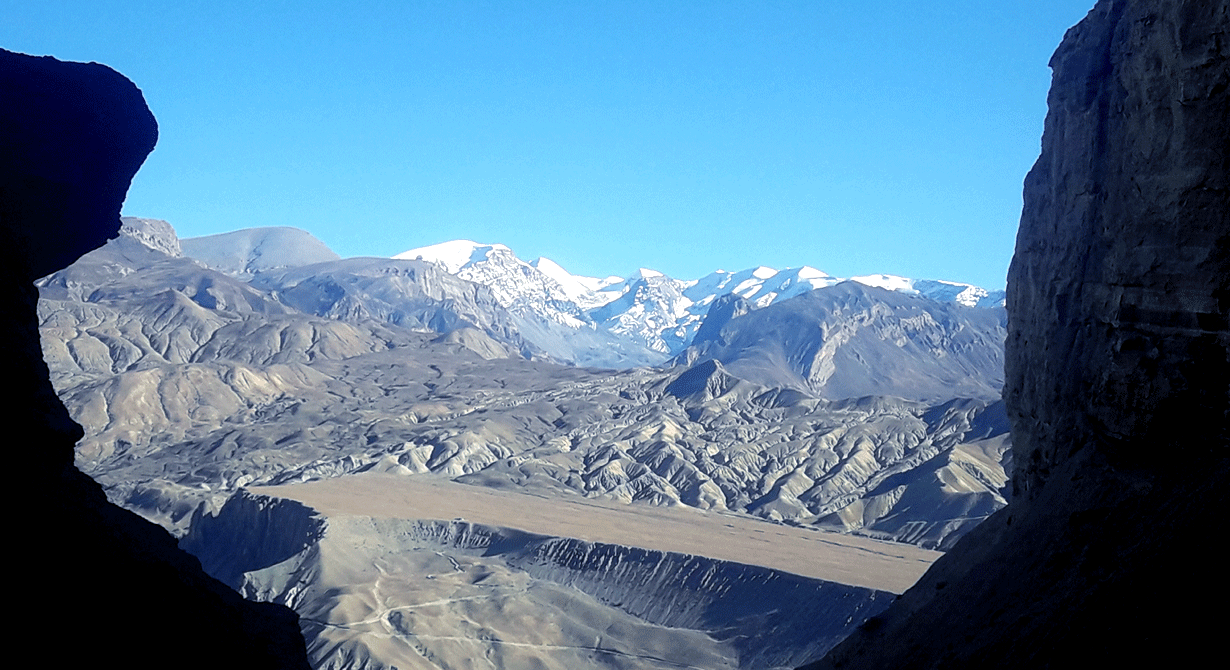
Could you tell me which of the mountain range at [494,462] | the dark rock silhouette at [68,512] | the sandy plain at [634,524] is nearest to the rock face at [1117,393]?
the dark rock silhouette at [68,512]

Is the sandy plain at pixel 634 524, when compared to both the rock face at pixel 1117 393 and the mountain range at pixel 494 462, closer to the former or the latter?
the mountain range at pixel 494 462

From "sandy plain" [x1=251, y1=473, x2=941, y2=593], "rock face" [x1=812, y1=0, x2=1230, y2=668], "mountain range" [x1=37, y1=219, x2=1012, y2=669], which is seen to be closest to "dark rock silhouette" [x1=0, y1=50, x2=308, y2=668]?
"rock face" [x1=812, y1=0, x2=1230, y2=668]

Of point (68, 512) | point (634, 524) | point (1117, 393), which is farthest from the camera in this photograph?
point (634, 524)

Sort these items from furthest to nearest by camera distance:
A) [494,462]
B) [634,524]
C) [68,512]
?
[494,462], [634,524], [68,512]

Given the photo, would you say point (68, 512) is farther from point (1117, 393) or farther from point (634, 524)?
point (634, 524)

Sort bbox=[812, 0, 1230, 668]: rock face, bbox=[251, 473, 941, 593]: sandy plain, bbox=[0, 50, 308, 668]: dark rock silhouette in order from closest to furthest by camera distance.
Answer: bbox=[0, 50, 308, 668]: dark rock silhouette < bbox=[812, 0, 1230, 668]: rock face < bbox=[251, 473, 941, 593]: sandy plain

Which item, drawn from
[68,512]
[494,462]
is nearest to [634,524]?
[494,462]

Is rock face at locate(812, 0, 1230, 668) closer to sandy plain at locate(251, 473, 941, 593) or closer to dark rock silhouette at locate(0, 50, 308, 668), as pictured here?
dark rock silhouette at locate(0, 50, 308, 668)
